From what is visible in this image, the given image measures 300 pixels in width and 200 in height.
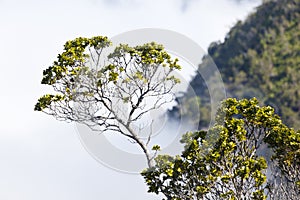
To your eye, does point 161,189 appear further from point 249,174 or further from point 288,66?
point 288,66

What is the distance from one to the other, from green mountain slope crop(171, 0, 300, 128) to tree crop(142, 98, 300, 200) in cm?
6224

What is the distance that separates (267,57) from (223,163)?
8453 centimetres

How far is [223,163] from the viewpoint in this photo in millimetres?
11203

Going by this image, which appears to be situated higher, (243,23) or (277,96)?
(243,23)

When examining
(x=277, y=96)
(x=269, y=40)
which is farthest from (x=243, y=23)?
(x=277, y=96)

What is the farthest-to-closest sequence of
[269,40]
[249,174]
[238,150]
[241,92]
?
[269,40]
[241,92]
[238,150]
[249,174]

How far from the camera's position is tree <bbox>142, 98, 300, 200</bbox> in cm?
1103

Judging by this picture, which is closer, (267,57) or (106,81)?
(106,81)

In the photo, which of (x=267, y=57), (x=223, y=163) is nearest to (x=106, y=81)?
(x=223, y=163)

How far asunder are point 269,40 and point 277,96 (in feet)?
62.5

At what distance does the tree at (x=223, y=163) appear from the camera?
36.2 feet

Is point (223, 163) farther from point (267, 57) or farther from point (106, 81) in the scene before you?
point (267, 57)

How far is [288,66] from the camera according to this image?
8581cm

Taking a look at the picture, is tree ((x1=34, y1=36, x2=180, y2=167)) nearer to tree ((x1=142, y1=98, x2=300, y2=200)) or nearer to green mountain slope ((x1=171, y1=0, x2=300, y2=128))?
tree ((x1=142, y1=98, x2=300, y2=200))
